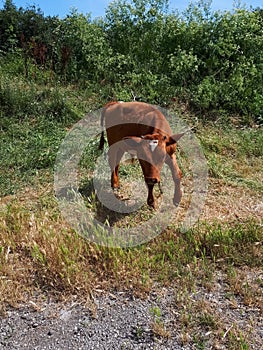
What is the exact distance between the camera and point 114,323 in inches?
96.3

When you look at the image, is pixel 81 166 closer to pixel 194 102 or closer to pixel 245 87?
pixel 194 102

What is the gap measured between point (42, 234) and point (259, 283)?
5.36ft

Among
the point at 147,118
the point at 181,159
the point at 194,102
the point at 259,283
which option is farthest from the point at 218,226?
the point at 194,102

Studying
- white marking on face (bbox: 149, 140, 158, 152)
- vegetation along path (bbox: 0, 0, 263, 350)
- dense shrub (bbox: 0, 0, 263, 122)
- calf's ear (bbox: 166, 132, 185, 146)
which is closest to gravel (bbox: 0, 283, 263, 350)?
vegetation along path (bbox: 0, 0, 263, 350)

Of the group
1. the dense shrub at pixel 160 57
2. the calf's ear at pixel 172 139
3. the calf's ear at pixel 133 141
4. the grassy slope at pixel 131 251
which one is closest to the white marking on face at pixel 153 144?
the calf's ear at pixel 133 141

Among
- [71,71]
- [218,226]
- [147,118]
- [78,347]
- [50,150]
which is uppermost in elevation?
[71,71]

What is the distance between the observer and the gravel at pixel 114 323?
229 centimetres

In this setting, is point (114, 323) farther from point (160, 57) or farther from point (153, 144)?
point (160, 57)

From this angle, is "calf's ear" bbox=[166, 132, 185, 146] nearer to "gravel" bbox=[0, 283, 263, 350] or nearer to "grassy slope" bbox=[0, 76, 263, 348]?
"grassy slope" bbox=[0, 76, 263, 348]

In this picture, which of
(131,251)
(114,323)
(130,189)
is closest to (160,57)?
(130,189)

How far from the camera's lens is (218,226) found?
318 centimetres

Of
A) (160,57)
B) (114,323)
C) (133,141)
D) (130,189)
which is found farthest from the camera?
(160,57)

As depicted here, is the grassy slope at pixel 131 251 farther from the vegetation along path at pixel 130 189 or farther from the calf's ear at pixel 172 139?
the calf's ear at pixel 172 139

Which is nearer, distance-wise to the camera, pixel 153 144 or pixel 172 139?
pixel 153 144
